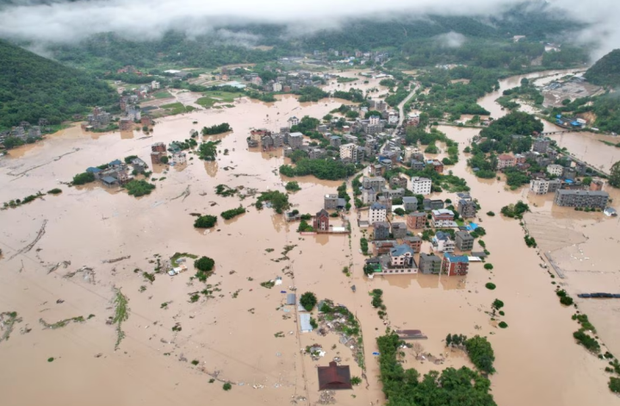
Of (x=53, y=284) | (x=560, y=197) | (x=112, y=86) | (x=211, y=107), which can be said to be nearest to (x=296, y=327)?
(x=53, y=284)

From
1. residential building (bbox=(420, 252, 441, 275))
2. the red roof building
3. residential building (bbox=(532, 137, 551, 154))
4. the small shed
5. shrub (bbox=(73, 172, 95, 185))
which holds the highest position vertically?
residential building (bbox=(532, 137, 551, 154))

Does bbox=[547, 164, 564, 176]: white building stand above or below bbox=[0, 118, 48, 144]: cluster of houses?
below

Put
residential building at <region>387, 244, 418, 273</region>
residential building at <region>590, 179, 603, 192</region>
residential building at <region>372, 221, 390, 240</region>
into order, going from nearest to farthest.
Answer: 1. residential building at <region>387, 244, 418, 273</region>
2. residential building at <region>372, 221, 390, 240</region>
3. residential building at <region>590, 179, 603, 192</region>

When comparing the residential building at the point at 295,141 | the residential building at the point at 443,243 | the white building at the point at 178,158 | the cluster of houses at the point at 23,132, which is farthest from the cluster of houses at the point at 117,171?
the residential building at the point at 443,243

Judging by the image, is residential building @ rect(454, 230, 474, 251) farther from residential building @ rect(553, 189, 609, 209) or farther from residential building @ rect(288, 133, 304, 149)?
residential building @ rect(288, 133, 304, 149)

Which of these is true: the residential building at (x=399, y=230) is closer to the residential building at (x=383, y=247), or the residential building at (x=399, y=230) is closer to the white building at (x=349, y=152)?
the residential building at (x=383, y=247)

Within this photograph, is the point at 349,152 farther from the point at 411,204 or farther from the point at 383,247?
the point at 383,247

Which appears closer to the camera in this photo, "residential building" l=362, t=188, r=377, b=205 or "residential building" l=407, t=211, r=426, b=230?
"residential building" l=407, t=211, r=426, b=230

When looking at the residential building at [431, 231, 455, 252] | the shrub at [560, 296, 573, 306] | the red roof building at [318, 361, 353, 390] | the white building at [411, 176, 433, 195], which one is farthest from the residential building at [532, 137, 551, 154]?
the red roof building at [318, 361, 353, 390]
